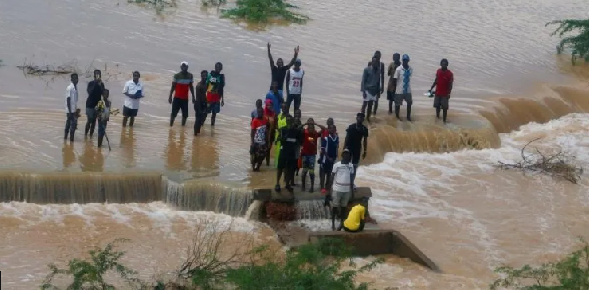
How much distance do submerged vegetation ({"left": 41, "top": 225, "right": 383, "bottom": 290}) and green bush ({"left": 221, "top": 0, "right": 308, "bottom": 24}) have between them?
15044 mm

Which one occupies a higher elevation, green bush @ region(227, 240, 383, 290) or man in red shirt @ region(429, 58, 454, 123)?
man in red shirt @ region(429, 58, 454, 123)

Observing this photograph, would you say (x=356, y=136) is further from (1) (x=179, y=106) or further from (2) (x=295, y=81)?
(1) (x=179, y=106)

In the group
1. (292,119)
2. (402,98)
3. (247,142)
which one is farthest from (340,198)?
(402,98)

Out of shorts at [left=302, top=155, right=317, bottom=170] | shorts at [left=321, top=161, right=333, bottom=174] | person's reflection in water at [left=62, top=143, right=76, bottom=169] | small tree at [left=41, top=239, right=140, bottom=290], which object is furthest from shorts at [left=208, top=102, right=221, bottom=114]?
small tree at [left=41, top=239, right=140, bottom=290]

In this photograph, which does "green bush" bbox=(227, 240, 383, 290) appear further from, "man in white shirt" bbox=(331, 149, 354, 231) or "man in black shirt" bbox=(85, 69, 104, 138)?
"man in black shirt" bbox=(85, 69, 104, 138)

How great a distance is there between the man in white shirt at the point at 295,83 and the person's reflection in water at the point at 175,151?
2.00m

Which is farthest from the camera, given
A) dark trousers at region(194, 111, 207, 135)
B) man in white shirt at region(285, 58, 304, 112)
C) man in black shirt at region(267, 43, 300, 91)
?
man in black shirt at region(267, 43, 300, 91)

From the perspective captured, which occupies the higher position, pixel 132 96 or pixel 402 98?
pixel 402 98

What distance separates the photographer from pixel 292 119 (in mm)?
15094

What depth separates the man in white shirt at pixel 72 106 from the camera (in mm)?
16734

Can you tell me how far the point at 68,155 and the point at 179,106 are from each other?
245 centimetres

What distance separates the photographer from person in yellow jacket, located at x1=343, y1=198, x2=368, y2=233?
14664mm

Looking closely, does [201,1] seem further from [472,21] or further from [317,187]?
[317,187]

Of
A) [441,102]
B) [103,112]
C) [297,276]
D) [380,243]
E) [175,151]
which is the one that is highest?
[441,102]
